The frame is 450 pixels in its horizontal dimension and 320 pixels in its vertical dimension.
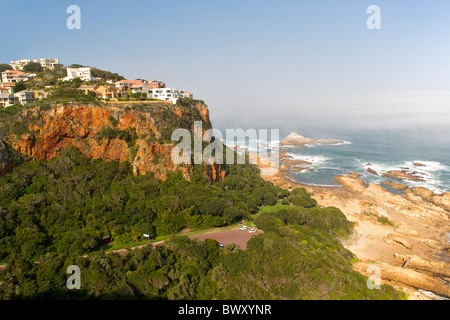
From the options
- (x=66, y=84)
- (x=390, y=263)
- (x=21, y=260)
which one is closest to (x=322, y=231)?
(x=390, y=263)

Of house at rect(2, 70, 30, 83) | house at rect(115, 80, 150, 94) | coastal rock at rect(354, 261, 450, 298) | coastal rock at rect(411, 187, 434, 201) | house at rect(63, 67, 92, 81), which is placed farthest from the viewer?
house at rect(63, 67, 92, 81)

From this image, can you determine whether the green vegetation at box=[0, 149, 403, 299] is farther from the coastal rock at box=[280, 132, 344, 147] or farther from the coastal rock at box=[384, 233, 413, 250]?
the coastal rock at box=[280, 132, 344, 147]

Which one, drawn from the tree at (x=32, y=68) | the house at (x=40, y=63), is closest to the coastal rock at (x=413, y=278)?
the tree at (x=32, y=68)

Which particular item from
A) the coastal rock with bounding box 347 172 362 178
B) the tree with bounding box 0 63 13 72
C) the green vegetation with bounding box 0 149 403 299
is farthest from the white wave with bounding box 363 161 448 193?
the tree with bounding box 0 63 13 72

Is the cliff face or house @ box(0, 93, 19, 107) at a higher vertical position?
house @ box(0, 93, 19, 107)

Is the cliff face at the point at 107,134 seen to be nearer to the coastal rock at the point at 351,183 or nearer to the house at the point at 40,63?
the coastal rock at the point at 351,183

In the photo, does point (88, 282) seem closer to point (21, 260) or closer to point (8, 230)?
point (21, 260)

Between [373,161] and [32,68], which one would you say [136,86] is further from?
[373,161]
